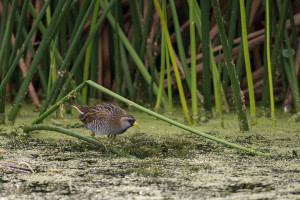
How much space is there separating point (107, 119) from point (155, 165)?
0.68 m

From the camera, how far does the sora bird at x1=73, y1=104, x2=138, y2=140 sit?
11.8 ft

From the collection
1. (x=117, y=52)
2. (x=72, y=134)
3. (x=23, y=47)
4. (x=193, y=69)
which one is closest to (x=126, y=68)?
(x=117, y=52)

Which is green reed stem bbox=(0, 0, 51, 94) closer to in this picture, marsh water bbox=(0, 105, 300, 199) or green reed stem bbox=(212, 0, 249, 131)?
marsh water bbox=(0, 105, 300, 199)

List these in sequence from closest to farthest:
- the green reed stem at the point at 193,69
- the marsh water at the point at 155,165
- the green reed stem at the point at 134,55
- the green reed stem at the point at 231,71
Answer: the marsh water at the point at 155,165 < the green reed stem at the point at 231,71 < the green reed stem at the point at 193,69 < the green reed stem at the point at 134,55

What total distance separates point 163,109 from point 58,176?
196 centimetres

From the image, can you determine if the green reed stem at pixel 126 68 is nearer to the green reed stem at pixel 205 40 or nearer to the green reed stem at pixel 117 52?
the green reed stem at pixel 117 52

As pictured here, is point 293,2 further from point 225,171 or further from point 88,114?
point 225,171

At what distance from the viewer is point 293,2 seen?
485 centimetres

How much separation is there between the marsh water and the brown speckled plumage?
11 cm

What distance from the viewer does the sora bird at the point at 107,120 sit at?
142 inches

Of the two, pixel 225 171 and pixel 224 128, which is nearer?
pixel 225 171

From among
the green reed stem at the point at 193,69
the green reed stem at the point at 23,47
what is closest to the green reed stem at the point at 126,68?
the green reed stem at the point at 193,69

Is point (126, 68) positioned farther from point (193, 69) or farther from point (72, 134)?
point (72, 134)

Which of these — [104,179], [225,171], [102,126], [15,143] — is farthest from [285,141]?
[15,143]
